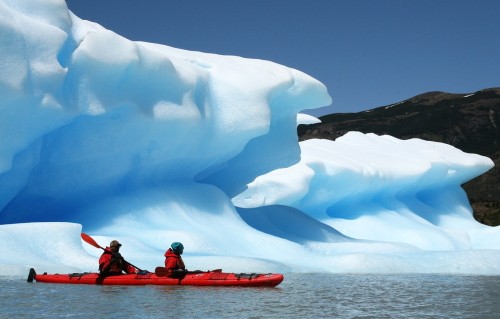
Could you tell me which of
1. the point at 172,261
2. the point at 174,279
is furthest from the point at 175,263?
the point at 174,279

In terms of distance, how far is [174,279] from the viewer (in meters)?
10.0

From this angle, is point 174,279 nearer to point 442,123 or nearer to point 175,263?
point 175,263

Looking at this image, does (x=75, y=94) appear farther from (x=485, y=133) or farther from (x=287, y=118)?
(x=485, y=133)

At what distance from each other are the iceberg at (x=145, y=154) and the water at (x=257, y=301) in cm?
207

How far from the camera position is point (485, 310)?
7.75m

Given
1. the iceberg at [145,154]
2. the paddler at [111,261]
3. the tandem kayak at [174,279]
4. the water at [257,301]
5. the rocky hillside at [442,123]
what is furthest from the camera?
the rocky hillside at [442,123]

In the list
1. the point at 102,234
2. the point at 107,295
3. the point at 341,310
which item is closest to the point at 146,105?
the point at 102,234

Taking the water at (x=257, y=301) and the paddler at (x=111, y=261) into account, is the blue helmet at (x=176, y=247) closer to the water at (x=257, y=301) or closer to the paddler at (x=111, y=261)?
the water at (x=257, y=301)

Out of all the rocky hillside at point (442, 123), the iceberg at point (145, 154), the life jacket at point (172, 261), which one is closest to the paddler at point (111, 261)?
the life jacket at point (172, 261)

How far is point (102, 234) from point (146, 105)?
8.14 feet

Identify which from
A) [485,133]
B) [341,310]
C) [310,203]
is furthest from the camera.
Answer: [485,133]

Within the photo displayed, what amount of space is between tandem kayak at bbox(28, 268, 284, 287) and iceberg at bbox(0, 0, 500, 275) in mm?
774

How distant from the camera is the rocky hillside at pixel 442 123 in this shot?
72.0 metres

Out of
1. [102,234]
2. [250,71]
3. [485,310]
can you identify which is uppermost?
[250,71]
